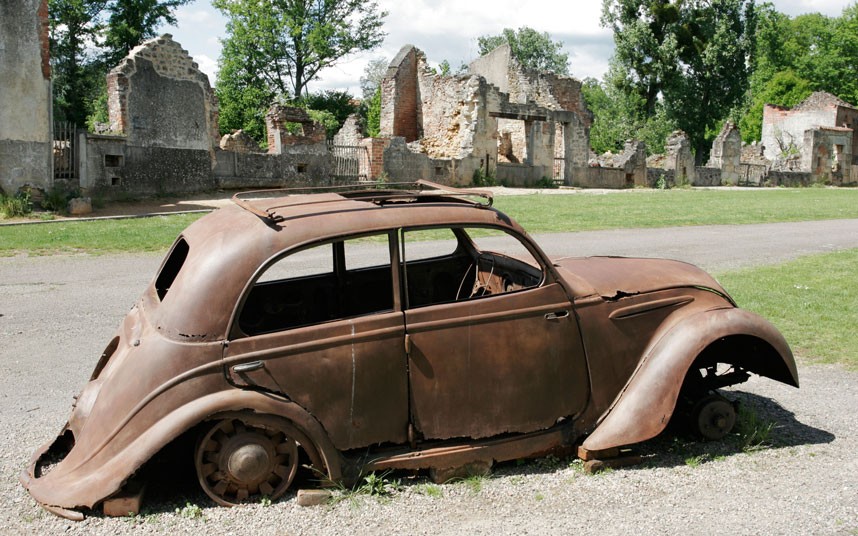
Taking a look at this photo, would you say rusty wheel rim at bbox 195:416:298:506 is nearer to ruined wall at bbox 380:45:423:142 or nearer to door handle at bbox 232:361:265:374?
door handle at bbox 232:361:265:374

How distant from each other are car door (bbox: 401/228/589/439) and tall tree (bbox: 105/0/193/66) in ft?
128

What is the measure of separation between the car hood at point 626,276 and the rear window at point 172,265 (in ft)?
7.51

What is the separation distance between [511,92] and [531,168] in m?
6.88

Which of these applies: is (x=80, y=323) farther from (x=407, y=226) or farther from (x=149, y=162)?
(x=149, y=162)

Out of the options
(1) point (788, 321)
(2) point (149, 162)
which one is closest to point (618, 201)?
(2) point (149, 162)

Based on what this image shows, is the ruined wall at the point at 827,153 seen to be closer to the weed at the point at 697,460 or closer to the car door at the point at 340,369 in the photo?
the weed at the point at 697,460

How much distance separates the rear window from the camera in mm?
4258

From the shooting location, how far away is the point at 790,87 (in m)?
60.6

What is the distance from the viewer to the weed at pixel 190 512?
11.0 ft

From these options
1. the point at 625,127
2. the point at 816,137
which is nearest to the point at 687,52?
the point at 625,127

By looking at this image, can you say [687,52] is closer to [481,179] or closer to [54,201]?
[481,179]

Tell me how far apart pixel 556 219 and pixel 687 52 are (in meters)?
35.1

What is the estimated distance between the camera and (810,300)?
8.18 meters

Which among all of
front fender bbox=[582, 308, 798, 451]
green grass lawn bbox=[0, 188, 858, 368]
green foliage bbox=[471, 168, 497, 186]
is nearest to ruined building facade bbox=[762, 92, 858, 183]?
green grass lawn bbox=[0, 188, 858, 368]
